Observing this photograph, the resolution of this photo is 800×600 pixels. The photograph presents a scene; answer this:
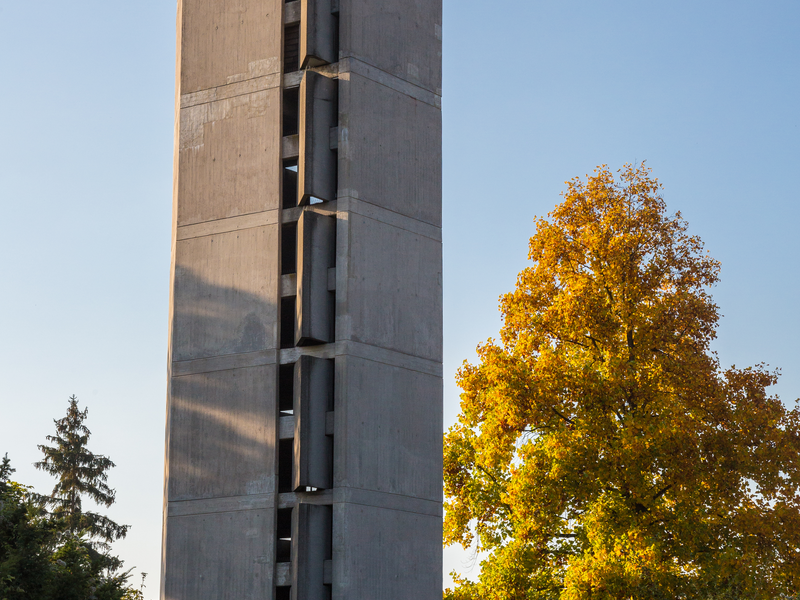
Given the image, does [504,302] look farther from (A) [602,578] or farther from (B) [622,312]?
(A) [602,578]

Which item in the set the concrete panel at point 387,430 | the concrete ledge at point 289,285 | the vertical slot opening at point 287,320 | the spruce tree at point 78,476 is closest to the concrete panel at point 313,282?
the concrete ledge at point 289,285

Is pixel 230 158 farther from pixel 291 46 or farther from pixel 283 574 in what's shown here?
pixel 283 574

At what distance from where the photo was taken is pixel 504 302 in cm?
2703

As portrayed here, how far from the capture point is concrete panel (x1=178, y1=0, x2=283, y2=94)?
24109 mm

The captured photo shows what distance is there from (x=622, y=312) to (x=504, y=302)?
2990mm

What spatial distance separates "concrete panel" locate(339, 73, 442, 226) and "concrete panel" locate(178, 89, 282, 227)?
1.50m

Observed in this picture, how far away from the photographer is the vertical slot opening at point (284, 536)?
2200 centimetres

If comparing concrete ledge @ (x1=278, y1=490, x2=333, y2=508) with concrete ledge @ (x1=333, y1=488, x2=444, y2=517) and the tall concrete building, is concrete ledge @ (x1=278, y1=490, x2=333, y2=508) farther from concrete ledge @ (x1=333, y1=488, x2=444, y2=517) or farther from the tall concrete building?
concrete ledge @ (x1=333, y1=488, x2=444, y2=517)

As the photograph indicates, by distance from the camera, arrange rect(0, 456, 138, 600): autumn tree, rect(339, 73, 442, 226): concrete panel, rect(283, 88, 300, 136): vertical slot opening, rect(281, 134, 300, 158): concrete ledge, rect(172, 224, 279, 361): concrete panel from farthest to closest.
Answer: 1. rect(283, 88, 300, 136): vertical slot opening
2. rect(281, 134, 300, 158): concrete ledge
3. rect(339, 73, 442, 226): concrete panel
4. rect(172, 224, 279, 361): concrete panel
5. rect(0, 456, 138, 600): autumn tree

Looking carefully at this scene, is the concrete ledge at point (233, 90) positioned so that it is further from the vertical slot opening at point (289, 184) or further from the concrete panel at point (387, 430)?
the concrete panel at point (387, 430)

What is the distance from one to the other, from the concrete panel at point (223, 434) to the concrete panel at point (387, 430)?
144 cm

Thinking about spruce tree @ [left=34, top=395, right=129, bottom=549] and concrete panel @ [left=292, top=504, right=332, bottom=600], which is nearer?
concrete panel @ [left=292, top=504, right=332, bottom=600]

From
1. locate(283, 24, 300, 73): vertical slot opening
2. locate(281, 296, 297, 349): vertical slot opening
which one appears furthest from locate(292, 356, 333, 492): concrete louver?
locate(283, 24, 300, 73): vertical slot opening

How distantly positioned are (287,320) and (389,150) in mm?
4334
